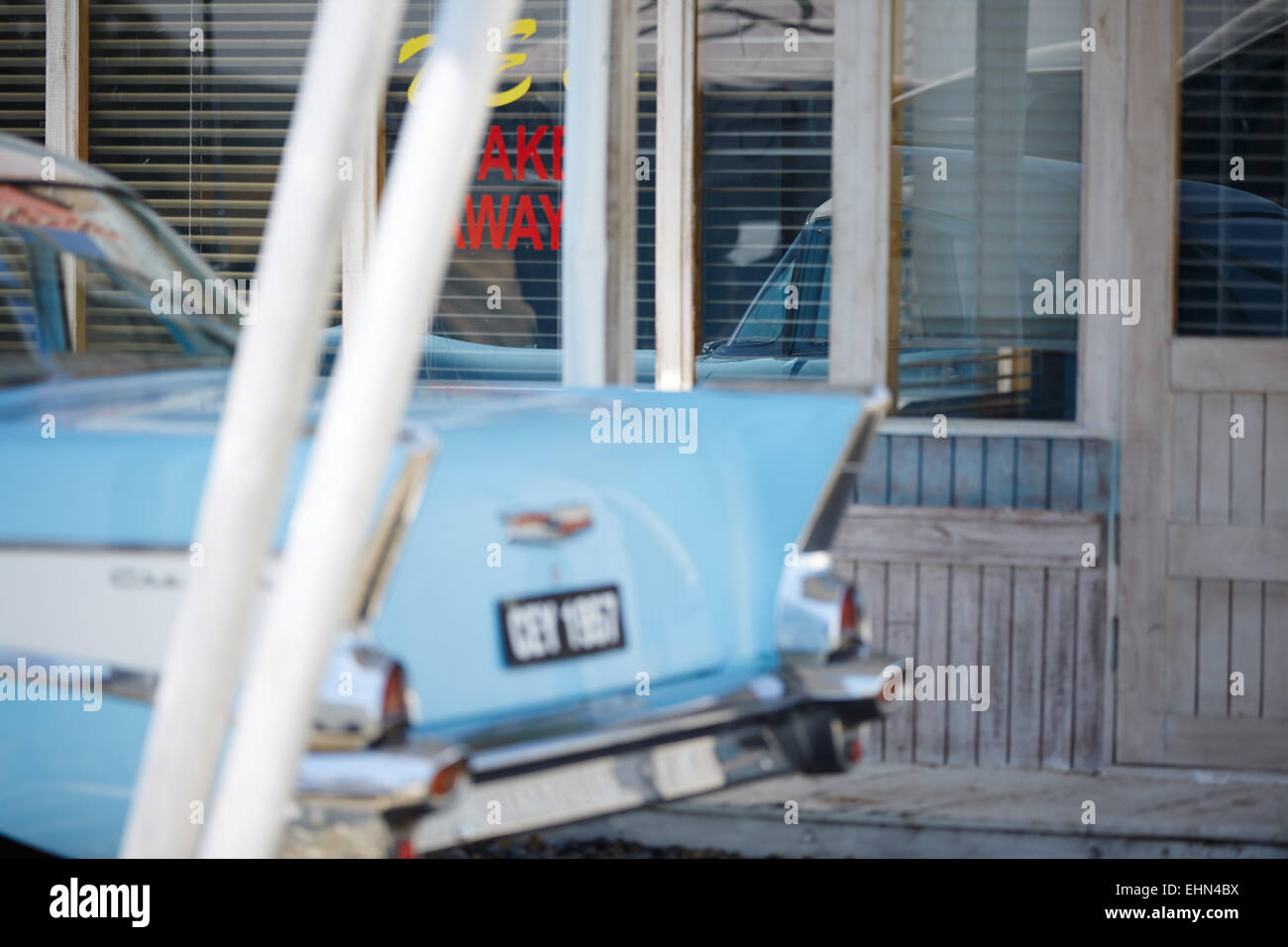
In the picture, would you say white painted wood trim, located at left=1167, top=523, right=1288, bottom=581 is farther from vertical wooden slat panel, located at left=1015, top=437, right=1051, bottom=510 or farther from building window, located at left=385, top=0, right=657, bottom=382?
building window, located at left=385, top=0, right=657, bottom=382

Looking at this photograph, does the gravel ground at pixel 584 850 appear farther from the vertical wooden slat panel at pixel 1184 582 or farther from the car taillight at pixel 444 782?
the car taillight at pixel 444 782

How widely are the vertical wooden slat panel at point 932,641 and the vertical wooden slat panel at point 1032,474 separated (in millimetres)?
382

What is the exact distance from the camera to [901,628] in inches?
186

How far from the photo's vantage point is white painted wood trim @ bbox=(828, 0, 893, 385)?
15.5 feet

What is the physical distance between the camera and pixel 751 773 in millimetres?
2605

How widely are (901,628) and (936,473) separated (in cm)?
58

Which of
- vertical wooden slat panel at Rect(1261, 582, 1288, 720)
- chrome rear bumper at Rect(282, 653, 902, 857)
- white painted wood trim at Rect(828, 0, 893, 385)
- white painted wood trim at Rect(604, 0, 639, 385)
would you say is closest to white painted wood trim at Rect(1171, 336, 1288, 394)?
vertical wooden slat panel at Rect(1261, 582, 1288, 720)

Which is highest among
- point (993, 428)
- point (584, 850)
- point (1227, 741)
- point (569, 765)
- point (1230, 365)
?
point (1230, 365)

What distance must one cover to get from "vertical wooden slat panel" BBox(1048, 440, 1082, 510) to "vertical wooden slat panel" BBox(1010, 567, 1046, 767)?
27 centimetres

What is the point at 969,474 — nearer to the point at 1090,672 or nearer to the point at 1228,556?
the point at 1090,672

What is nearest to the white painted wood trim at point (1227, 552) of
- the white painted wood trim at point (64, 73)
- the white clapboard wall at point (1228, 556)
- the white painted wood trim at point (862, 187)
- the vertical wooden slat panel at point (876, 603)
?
the white clapboard wall at point (1228, 556)

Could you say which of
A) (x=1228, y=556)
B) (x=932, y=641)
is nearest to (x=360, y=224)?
(x=932, y=641)

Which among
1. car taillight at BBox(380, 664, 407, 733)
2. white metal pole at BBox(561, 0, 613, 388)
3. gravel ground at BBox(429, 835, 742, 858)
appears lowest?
gravel ground at BBox(429, 835, 742, 858)
